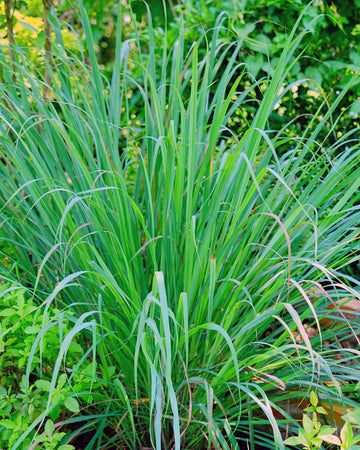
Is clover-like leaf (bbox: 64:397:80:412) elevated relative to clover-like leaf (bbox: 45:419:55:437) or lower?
elevated

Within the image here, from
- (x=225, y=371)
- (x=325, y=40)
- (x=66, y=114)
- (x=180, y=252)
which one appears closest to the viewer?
(x=225, y=371)

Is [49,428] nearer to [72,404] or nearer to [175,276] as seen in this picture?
[72,404]

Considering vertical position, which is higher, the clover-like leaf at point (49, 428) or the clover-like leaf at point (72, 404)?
the clover-like leaf at point (72, 404)

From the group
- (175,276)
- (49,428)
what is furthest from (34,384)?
(175,276)

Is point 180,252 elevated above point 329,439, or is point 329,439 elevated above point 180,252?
point 180,252

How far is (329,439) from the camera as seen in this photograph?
1.05 metres

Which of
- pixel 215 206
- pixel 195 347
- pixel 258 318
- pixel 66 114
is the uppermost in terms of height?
pixel 66 114

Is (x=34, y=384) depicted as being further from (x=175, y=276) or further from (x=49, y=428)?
(x=175, y=276)

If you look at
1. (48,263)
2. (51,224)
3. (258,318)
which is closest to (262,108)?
(258,318)

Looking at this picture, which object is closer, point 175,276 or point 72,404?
point 72,404

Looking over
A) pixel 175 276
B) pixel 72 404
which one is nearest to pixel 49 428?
pixel 72 404

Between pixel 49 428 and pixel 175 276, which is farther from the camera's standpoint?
pixel 175 276

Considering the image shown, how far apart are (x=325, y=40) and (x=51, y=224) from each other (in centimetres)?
199

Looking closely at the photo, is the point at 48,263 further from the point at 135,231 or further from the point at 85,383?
the point at 85,383
